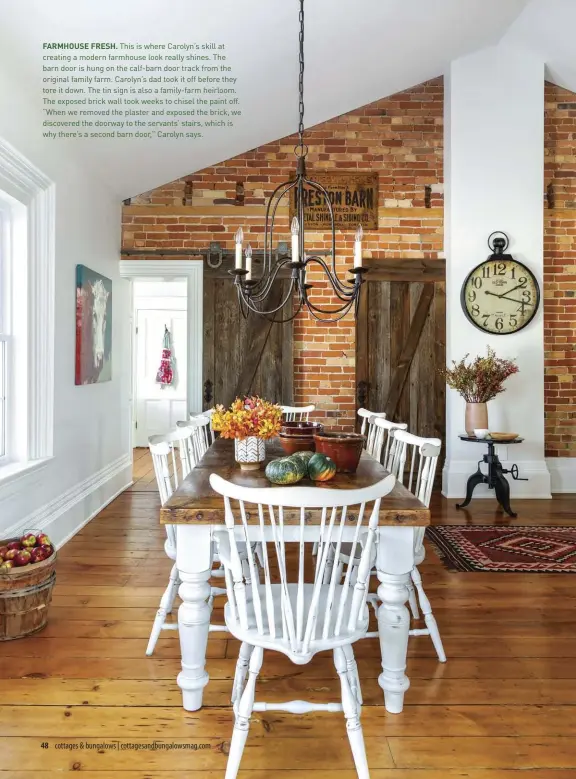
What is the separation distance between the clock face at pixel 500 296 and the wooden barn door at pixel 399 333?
34 centimetres

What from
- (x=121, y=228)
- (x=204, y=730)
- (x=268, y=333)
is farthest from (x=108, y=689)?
(x=121, y=228)

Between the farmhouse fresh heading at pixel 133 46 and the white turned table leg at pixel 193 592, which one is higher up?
the farmhouse fresh heading at pixel 133 46

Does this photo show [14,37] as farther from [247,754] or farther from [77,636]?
[247,754]

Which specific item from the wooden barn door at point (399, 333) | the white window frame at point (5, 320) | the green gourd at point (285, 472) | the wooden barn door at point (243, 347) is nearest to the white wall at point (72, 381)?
the white window frame at point (5, 320)

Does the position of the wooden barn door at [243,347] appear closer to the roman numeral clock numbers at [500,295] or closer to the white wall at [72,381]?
the white wall at [72,381]

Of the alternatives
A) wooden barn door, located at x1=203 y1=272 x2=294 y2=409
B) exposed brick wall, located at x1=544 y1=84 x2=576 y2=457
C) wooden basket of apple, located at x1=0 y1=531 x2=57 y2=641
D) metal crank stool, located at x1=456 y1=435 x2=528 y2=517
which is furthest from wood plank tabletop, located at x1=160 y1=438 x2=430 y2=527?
exposed brick wall, located at x1=544 y1=84 x2=576 y2=457

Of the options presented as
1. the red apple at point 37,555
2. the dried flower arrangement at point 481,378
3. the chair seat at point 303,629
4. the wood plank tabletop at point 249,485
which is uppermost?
the dried flower arrangement at point 481,378

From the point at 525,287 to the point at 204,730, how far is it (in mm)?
4650

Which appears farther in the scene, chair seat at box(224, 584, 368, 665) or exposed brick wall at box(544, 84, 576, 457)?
exposed brick wall at box(544, 84, 576, 457)

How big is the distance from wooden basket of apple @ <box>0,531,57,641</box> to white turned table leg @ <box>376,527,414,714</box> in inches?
59.2

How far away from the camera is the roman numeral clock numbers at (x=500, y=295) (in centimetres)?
532

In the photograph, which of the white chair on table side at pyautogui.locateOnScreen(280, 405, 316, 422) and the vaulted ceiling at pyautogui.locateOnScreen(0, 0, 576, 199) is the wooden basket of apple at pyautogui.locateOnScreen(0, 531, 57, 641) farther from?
the vaulted ceiling at pyautogui.locateOnScreen(0, 0, 576, 199)

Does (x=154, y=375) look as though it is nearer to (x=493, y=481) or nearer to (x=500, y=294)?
(x=500, y=294)

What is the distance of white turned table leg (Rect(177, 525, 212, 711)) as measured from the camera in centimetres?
199
